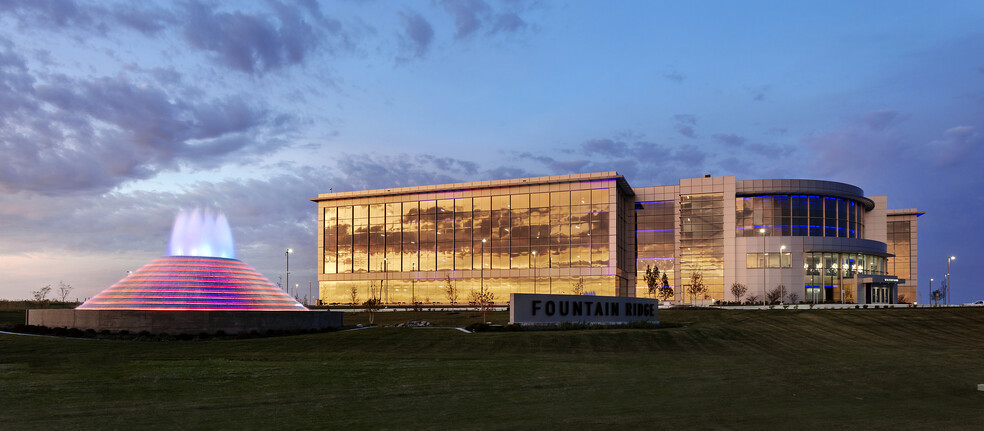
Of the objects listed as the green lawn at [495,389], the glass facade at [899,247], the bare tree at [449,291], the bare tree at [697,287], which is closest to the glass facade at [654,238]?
the bare tree at [697,287]

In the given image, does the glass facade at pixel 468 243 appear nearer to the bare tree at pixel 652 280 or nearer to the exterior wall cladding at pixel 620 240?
the exterior wall cladding at pixel 620 240

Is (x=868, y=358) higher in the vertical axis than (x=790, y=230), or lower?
lower

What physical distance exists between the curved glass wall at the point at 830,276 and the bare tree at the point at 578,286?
3127 centimetres

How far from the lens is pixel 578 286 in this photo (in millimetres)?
93188

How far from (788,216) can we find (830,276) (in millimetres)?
10342

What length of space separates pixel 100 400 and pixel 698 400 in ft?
44.2

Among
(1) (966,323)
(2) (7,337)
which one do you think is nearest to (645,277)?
(1) (966,323)

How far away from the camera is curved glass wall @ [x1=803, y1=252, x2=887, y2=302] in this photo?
93188mm

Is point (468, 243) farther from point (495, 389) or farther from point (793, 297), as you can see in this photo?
point (495, 389)

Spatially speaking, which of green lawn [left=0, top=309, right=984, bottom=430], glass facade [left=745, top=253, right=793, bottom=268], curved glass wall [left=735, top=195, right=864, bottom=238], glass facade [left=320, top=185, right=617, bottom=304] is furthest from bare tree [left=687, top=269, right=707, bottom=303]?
green lawn [left=0, top=309, right=984, bottom=430]

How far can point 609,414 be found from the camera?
13.4m

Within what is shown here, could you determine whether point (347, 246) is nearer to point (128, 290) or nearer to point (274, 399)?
point (128, 290)

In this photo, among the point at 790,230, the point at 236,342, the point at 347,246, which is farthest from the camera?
the point at 347,246

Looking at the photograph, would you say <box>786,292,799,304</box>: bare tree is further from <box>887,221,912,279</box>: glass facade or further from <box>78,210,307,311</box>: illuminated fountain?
<box>78,210,307,311</box>: illuminated fountain
